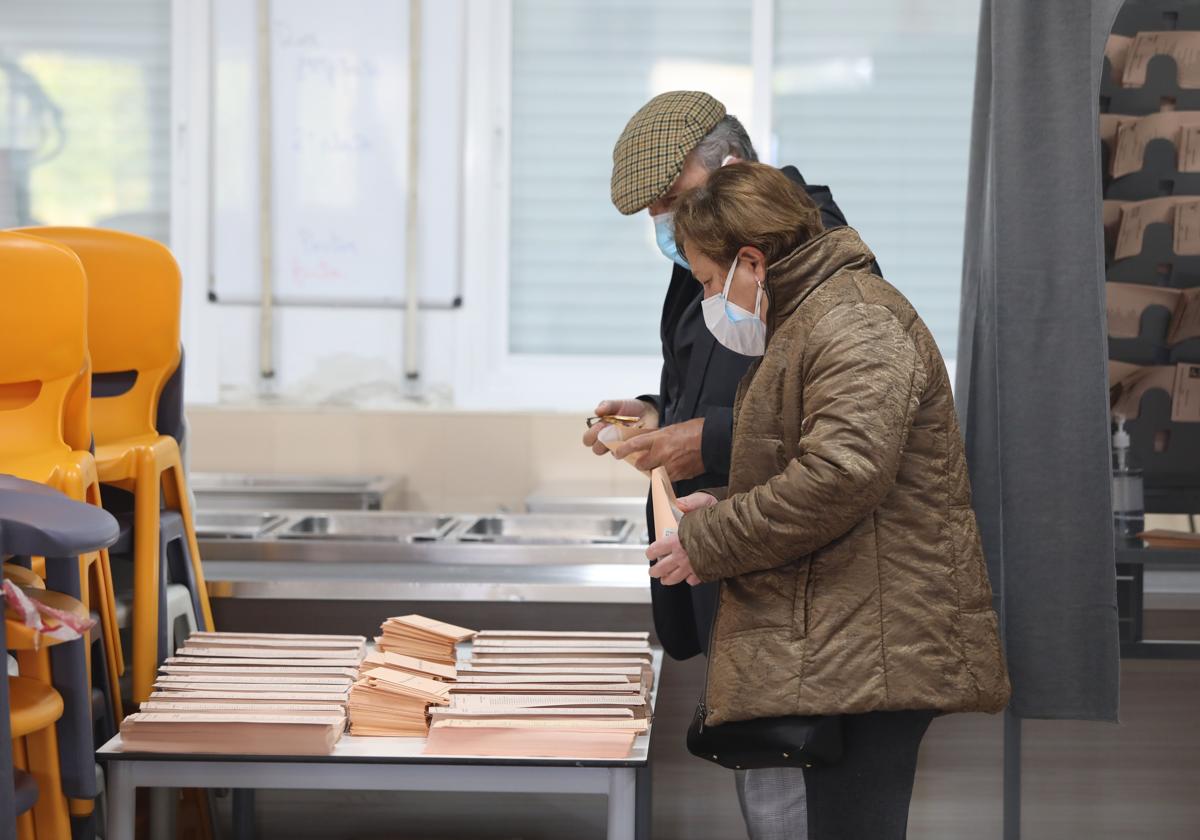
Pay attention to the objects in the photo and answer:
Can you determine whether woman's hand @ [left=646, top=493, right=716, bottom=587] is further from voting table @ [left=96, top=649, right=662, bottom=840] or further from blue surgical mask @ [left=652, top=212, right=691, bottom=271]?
blue surgical mask @ [left=652, top=212, right=691, bottom=271]

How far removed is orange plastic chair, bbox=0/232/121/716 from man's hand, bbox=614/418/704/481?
2.63ft

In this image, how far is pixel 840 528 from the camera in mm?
1532

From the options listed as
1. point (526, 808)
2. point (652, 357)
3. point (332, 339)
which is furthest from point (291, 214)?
point (526, 808)

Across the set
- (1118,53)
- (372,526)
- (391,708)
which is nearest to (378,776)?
(391,708)

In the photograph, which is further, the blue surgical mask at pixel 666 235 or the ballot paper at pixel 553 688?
the blue surgical mask at pixel 666 235

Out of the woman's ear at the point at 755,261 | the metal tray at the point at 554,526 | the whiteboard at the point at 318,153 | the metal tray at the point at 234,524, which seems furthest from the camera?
the whiteboard at the point at 318,153

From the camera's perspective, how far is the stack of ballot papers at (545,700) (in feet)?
5.84

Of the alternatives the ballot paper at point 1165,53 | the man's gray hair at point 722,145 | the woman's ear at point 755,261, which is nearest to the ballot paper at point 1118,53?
the ballot paper at point 1165,53

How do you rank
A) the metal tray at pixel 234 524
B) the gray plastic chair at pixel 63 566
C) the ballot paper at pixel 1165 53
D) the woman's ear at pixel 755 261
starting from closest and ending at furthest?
the gray plastic chair at pixel 63 566
the woman's ear at pixel 755 261
the ballot paper at pixel 1165 53
the metal tray at pixel 234 524

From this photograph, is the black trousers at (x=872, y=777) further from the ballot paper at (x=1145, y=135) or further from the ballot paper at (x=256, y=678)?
the ballot paper at (x=1145, y=135)

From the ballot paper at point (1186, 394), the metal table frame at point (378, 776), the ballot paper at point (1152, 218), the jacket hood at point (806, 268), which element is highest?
the ballot paper at point (1152, 218)

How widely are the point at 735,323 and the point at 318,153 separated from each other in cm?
270

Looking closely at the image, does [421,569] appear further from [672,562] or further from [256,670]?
[672,562]

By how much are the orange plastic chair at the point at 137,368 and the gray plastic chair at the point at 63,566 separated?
0.31 metres
